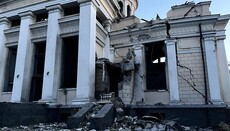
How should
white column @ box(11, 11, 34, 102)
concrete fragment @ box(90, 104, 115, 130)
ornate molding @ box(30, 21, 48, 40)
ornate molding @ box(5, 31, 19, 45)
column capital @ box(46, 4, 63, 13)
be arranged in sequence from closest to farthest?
concrete fragment @ box(90, 104, 115, 130) < white column @ box(11, 11, 34, 102) < column capital @ box(46, 4, 63, 13) < ornate molding @ box(30, 21, 48, 40) < ornate molding @ box(5, 31, 19, 45)

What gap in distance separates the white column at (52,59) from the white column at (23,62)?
6.54ft

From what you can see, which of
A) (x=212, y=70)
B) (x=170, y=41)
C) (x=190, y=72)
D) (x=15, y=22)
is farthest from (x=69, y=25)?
(x=212, y=70)

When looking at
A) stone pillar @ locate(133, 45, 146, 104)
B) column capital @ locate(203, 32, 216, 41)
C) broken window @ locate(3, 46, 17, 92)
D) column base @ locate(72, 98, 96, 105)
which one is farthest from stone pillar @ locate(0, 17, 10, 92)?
column capital @ locate(203, 32, 216, 41)

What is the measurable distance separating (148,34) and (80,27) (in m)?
5.25

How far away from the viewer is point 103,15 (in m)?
16.6

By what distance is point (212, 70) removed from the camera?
13086 millimetres

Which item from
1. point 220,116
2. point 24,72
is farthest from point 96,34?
point 220,116

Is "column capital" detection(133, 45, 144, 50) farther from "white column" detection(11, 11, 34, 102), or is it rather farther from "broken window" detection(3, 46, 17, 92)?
"broken window" detection(3, 46, 17, 92)

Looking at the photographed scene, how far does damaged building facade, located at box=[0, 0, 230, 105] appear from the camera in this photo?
1335 centimetres

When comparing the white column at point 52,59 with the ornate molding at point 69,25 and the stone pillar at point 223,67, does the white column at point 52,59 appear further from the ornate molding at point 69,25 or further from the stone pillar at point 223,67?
the stone pillar at point 223,67

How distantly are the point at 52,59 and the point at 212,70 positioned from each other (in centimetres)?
1107

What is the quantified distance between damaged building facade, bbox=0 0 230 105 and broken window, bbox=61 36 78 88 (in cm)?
7

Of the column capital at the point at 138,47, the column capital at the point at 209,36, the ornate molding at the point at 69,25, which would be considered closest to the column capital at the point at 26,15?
the ornate molding at the point at 69,25

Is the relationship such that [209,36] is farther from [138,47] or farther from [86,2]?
[86,2]
